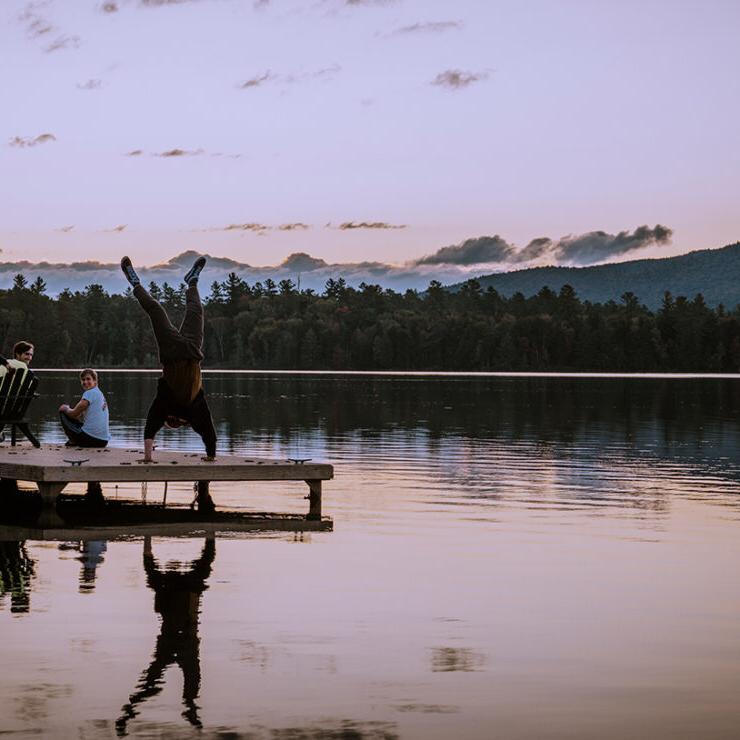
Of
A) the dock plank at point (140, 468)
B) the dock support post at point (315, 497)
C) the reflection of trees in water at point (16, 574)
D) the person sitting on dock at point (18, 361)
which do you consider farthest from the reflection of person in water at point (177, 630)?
the person sitting on dock at point (18, 361)

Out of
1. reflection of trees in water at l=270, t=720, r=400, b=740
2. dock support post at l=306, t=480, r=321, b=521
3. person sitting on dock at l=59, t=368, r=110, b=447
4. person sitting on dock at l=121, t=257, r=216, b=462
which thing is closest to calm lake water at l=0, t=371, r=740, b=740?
reflection of trees in water at l=270, t=720, r=400, b=740

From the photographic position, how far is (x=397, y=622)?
1212 centimetres

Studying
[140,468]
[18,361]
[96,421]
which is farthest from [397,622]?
[96,421]

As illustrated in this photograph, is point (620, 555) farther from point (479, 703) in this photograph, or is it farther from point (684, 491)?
point (684, 491)

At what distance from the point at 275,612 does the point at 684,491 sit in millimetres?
14073

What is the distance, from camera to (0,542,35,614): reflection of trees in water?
12.7 meters

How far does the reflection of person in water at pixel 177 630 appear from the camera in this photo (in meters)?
9.41

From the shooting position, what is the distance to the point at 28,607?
12.5m

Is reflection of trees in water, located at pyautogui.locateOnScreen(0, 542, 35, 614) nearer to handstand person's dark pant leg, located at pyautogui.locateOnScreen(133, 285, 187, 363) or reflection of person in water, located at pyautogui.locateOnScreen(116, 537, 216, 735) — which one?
reflection of person in water, located at pyautogui.locateOnScreen(116, 537, 216, 735)

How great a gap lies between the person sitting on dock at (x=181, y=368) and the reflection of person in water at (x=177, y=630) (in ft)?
13.6

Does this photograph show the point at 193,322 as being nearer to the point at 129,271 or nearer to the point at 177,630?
the point at 129,271

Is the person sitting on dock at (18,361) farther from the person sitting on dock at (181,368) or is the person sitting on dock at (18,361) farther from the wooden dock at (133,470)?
the person sitting on dock at (181,368)

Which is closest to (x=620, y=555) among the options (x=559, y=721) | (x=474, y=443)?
(x=559, y=721)

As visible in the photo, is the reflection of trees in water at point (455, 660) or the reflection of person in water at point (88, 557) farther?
the reflection of person in water at point (88, 557)
